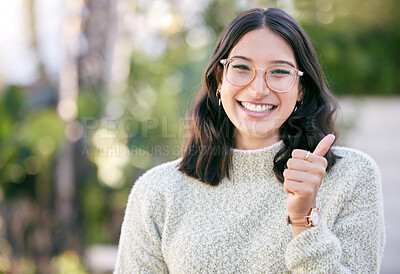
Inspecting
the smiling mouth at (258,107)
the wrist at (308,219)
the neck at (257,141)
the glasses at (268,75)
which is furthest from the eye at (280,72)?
the wrist at (308,219)

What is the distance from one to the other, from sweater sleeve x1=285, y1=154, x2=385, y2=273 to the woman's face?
36cm

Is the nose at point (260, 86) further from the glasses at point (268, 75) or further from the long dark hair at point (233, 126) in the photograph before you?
the long dark hair at point (233, 126)

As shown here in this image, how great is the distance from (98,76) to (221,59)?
3.53 meters

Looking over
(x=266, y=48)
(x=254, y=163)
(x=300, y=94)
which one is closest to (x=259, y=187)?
(x=254, y=163)

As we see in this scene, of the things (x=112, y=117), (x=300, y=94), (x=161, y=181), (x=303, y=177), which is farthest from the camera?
(x=112, y=117)

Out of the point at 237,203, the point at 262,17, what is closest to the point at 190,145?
the point at 237,203

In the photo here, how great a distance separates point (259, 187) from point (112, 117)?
11.5 feet

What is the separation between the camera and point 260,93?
72.3 inches

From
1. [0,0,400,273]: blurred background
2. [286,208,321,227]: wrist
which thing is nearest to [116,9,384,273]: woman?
[286,208,321,227]: wrist

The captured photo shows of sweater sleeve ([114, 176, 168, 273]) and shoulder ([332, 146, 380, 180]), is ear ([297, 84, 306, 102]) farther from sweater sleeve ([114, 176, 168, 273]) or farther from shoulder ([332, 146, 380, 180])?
sweater sleeve ([114, 176, 168, 273])

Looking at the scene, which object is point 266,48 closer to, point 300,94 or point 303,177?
point 300,94

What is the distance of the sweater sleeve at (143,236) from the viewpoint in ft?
6.45

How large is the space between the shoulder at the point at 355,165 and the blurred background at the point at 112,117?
321 centimetres

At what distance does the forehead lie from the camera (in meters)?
1.83
